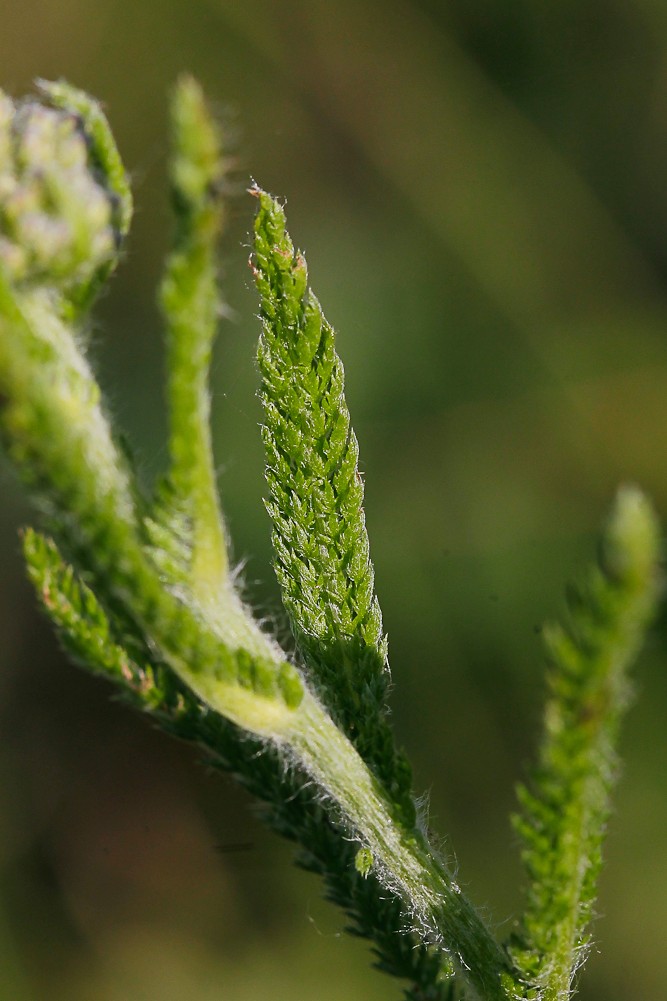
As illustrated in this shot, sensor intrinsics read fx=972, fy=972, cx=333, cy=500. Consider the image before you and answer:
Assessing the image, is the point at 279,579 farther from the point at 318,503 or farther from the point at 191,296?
the point at 191,296

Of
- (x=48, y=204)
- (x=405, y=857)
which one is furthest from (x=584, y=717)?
(x=48, y=204)

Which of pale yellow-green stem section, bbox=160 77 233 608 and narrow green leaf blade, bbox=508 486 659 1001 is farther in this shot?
pale yellow-green stem section, bbox=160 77 233 608

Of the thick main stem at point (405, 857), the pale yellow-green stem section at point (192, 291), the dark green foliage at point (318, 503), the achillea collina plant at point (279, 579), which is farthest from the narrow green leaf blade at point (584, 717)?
the pale yellow-green stem section at point (192, 291)

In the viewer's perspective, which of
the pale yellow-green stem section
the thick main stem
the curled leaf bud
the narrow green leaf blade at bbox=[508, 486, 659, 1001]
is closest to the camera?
the narrow green leaf blade at bbox=[508, 486, 659, 1001]

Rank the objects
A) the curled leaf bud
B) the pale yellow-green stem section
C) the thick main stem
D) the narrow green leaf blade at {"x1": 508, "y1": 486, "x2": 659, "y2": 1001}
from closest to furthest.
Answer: the narrow green leaf blade at {"x1": 508, "y1": 486, "x2": 659, "y2": 1001}, the pale yellow-green stem section, the curled leaf bud, the thick main stem

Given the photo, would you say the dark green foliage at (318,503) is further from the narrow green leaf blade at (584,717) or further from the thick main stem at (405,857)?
the narrow green leaf blade at (584,717)

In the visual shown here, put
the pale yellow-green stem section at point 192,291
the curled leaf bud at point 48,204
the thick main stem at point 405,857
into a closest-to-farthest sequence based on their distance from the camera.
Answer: the pale yellow-green stem section at point 192,291 → the curled leaf bud at point 48,204 → the thick main stem at point 405,857

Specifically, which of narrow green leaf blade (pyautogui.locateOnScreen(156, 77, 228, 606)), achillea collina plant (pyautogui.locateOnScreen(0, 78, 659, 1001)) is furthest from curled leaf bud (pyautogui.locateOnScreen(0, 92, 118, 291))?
narrow green leaf blade (pyautogui.locateOnScreen(156, 77, 228, 606))

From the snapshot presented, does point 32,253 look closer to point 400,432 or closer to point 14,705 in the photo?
point 400,432

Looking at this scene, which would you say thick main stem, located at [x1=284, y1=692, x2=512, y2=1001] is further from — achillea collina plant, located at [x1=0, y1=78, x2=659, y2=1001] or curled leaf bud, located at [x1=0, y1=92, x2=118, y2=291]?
curled leaf bud, located at [x1=0, y1=92, x2=118, y2=291]

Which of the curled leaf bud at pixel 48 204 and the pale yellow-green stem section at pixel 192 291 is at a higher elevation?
the curled leaf bud at pixel 48 204
